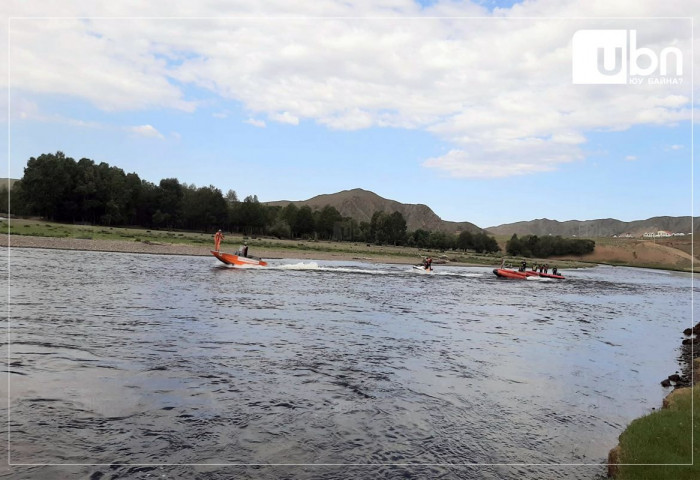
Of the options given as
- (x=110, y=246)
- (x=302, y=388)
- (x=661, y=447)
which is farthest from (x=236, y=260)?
(x=661, y=447)

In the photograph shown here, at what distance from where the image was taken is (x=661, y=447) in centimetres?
1052

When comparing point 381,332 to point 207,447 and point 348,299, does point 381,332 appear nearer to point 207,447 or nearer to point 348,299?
point 348,299

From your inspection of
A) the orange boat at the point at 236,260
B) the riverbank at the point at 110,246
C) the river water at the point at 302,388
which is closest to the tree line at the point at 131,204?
the riverbank at the point at 110,246

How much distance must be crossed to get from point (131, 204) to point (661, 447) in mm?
157856

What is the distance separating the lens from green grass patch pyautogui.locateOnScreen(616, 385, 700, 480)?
30.1ft

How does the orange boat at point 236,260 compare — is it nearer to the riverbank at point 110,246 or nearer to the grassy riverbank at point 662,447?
the riverbank at point 110,246

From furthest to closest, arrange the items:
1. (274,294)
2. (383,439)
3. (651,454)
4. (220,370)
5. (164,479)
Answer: (274,294) < (220,370) < (383,439) < (651,454) < (164,479)

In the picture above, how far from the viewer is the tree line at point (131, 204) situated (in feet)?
408

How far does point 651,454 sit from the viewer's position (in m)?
10.2

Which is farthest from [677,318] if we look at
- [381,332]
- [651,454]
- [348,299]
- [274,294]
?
[651,454]

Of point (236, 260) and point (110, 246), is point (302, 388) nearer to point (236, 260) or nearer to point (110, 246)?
point (236, 260)

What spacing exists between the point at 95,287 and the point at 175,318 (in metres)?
12.0

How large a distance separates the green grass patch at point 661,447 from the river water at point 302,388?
0.97 m

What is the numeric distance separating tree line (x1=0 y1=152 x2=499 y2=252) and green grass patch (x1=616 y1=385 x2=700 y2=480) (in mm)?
138610
